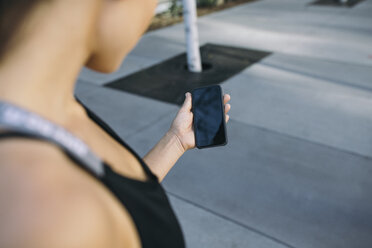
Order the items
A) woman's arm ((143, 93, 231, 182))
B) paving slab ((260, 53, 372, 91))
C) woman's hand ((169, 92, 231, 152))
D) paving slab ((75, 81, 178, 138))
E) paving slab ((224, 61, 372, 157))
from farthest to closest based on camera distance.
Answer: paving slab ((260, 53, 372, 91))
paving slab ((75, 81, 178, 138))
paving slab ((224, 61, 372, 157))
woman's hand ((169, 92, 231, 152))
woman's arm ((143, 93, 231, 182))

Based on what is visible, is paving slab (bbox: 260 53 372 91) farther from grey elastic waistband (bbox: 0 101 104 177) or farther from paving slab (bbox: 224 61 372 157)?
grey elastic waistband (bbox: 0 101 104 177)

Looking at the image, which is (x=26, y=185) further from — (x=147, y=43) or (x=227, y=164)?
(x=147, y=43)

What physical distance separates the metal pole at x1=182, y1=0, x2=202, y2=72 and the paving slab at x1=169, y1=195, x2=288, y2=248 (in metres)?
3.06

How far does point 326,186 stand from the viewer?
279cm

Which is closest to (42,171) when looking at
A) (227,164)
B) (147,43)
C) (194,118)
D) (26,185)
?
(26,185)

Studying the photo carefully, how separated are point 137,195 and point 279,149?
2767 mm

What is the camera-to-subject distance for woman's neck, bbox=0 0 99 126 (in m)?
0.55

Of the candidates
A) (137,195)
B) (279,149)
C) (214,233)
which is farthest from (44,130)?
(279,149)

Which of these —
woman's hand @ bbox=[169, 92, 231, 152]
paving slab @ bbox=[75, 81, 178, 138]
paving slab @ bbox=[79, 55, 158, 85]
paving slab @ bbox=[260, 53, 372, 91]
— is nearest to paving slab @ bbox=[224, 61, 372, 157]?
paving slab @ bbox=[260, 53, 372, 91]

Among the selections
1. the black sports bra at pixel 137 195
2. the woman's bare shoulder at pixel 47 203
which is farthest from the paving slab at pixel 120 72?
the woman's bare shoulder at pixel 47 203

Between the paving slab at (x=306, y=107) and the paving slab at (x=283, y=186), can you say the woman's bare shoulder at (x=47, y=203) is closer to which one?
the paving slab at (x=283, y=186)

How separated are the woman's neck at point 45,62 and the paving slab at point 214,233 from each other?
1.96m

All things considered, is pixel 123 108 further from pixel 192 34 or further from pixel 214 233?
pixel 214 233

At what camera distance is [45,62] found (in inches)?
22.7
